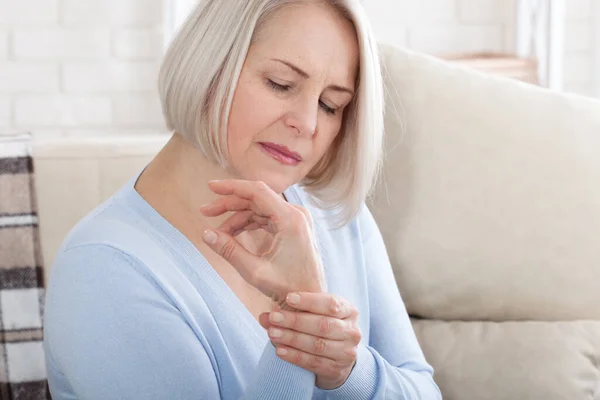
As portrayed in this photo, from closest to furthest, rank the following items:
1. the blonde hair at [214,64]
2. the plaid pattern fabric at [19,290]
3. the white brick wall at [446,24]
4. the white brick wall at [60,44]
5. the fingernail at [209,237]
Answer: the fingernail at [209,237] < the blonde hair at [214,64] < the plaid pattern fabric at [19,290] < the white brick wall at [60,44] < the white brick wall at [446,24]

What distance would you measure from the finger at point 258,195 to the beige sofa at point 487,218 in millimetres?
534

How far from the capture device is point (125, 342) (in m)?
0.98

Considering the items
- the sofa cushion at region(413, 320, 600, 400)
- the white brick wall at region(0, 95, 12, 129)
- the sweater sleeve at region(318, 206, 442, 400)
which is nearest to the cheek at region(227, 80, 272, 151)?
the sweater sleeve at region(318, 206, 442, 400)

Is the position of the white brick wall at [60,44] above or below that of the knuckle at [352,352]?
above

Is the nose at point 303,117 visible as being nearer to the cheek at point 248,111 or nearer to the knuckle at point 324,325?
the cheek at point 248,111

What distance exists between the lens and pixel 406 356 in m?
1.32

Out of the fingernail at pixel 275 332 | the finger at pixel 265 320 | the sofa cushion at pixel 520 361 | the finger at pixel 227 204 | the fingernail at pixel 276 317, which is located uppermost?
the finger at pixel 227 204

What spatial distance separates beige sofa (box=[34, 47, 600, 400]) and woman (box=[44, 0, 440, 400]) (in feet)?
0.65

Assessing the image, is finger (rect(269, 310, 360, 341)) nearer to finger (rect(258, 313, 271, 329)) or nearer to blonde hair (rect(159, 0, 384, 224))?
finger (rect(258, 313, 271, 329))

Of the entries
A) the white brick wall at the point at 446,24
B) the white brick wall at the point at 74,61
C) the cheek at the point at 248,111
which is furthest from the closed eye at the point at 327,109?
the white brick wall at the point at 446,24

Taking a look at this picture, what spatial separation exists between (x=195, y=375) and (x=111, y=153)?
564 mm

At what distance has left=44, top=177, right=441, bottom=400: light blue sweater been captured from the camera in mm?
981

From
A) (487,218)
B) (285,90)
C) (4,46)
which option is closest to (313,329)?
(285,90)

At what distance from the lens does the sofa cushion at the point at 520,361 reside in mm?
1384
